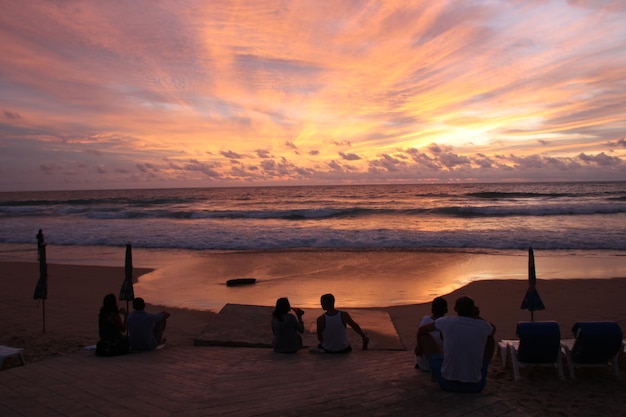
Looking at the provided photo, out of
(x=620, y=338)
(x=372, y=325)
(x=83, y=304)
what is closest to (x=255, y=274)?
(x=83, y=304)

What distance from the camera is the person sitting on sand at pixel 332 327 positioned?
656cm

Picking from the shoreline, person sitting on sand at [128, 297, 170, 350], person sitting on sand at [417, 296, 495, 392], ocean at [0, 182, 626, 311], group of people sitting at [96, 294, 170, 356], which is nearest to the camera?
person sitting on sand at [417, 296, 495, 392]

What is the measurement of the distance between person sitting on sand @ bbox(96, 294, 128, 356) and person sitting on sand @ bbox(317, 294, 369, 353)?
9.44ft

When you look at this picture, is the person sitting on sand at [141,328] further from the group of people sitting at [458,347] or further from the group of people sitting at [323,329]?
the group of people sitting at [458,347]

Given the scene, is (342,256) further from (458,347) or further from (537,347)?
(458,347)

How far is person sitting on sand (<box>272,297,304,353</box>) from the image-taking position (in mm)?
6793

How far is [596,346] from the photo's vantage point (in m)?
5.60

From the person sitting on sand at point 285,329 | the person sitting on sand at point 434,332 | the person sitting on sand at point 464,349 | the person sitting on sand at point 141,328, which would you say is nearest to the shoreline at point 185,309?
the person sitting on sand at point 141,328

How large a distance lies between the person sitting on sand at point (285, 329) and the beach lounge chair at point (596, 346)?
3534 millimetres

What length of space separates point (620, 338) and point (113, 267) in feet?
50.5

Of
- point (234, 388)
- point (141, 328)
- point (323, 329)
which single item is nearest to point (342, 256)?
point (323, 329)

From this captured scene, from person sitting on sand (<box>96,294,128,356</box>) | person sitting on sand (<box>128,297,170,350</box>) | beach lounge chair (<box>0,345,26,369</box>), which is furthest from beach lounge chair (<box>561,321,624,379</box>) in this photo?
beach lounge chair (<box>0,345,26,369</box>)

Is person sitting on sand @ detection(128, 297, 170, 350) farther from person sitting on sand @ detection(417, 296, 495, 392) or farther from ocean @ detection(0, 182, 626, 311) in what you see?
person sitting on sand @ detection(417, 296, 495, 392)

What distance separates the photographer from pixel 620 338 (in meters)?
5.56
